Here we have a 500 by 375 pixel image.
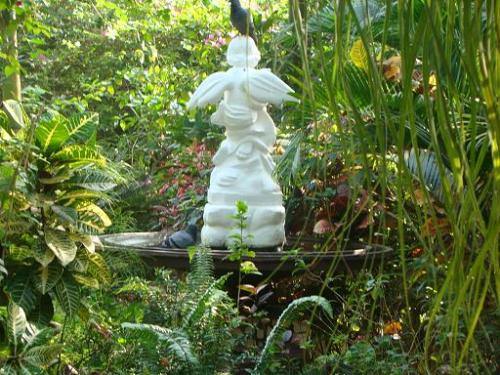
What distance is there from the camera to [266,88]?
4.41 metres

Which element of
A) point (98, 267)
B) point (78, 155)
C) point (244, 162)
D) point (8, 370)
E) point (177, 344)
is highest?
point (244, 162)

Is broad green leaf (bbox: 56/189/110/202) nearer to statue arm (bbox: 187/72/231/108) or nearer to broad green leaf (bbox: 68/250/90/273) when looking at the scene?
broad green leaf (bbox: 68/250/90/273)

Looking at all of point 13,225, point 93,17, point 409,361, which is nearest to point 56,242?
point 13,225

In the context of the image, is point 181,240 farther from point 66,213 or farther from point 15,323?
point 15,323

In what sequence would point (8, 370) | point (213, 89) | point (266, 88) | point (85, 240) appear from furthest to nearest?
point (213, 89) < point (266, 88) < point (85, 240) < point (8, 370)

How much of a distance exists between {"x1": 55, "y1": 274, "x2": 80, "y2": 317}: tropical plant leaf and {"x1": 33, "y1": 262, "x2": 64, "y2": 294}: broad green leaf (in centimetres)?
3

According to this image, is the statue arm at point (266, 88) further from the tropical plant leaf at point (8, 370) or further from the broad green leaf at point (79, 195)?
the tropical plant leaf at point (8, 370)

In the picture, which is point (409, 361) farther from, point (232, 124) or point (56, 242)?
point (232, 124)

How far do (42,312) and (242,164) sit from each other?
4.80 feet

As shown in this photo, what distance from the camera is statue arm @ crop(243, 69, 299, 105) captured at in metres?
4.34

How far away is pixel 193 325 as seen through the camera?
10.5ft

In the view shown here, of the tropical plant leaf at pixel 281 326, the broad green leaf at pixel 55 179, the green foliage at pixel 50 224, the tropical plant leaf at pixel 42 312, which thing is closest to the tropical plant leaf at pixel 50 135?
the green foliage at pixel 50 224

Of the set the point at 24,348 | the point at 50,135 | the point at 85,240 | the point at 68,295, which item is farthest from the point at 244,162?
the point at 24,348

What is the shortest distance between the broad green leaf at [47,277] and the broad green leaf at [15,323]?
11cm
